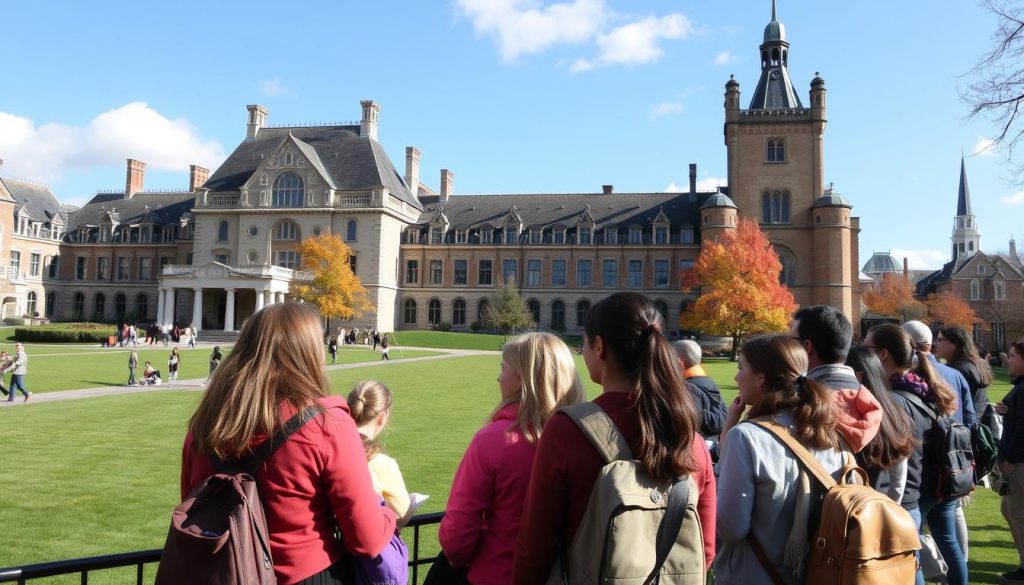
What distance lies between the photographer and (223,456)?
106 inches

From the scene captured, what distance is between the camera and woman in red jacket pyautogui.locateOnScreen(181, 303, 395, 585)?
274 cm

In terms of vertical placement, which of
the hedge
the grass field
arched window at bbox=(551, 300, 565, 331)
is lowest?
the grass field

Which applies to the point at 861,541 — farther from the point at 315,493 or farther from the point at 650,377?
the point at 315,493

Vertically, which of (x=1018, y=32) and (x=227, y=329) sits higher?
(x=1018, y=32)

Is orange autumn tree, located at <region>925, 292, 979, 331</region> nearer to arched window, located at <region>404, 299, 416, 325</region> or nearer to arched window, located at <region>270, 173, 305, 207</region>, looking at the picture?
arched window, located at <region>404, 299, 416, 325</region>

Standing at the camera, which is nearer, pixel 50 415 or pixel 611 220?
pixel 50 415

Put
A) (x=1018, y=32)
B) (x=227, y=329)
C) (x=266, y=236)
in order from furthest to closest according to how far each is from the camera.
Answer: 1. (x=266, y=236)
2. (x=227, y=329)
3. (x=1018, y=32)

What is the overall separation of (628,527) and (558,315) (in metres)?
57.6

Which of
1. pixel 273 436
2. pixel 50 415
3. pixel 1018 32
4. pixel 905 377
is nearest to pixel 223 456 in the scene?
pixel 273 436

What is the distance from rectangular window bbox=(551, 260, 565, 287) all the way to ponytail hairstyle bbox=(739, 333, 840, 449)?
185ft

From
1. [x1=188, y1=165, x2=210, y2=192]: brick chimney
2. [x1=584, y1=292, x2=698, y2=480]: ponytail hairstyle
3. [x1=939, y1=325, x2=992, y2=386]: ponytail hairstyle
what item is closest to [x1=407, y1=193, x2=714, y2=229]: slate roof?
[x1=188, y1=165, x2=210, y2=192]: brick chimney

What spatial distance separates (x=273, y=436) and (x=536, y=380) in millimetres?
1209

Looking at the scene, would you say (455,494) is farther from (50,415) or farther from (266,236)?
(266,236)

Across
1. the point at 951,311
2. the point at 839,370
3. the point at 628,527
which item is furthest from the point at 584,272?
the point at 628,527
